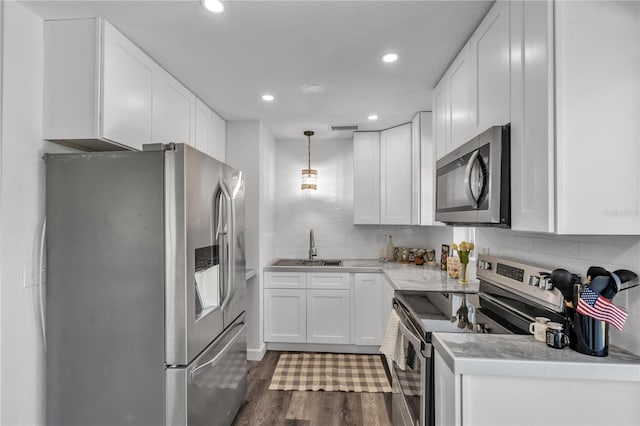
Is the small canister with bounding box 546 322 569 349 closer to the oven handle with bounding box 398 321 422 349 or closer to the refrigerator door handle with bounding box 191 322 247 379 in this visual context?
the oven handle with bounding box 398 321 422 349

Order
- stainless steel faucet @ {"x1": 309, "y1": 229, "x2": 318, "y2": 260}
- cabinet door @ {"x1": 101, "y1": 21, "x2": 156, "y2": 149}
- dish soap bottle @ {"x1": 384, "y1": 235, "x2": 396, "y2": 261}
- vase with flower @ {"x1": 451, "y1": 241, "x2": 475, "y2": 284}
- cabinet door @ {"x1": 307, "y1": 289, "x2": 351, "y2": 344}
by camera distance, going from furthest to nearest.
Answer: stainless steel faucet @ {"x1": 309, "y1": 229, "x2": 318, "y2": 260} → dish soap bottle @ {"x1": 384, "y1": 235, "x2": 396, "y2": 261} → cabinet door @ {"x1": 307, "y1": 289, "x2": 351, "y2": 344} → vase with flower @ {"x1": 451, "y1": 241, "x2": 475, "y2": 284} → cabinet door @ {"x1": 101, "y1": 21, "x2": 156, "y2": 149}

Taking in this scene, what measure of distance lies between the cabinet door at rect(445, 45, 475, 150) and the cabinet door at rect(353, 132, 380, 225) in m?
1.52

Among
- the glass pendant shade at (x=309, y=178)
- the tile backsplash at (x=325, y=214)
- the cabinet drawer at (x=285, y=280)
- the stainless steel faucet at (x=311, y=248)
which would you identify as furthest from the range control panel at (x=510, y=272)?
the stainless steel faucet at (x=311, y=248)

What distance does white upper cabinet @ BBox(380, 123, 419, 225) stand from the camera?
3.30 metres

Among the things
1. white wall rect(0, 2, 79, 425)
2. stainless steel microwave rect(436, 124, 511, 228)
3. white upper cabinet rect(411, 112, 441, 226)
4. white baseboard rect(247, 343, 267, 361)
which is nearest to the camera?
stainless steel microwave rect(436, 124, 511, 228)

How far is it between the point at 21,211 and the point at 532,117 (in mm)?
2205

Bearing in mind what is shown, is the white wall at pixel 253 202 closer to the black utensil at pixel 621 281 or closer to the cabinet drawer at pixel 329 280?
the cabinet drawer at pixel 329 280

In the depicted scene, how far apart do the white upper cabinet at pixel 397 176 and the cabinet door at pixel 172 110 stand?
198 centimetres

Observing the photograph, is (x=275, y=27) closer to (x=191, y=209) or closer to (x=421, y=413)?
(x=191, y=209)

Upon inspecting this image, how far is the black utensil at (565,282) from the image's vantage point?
3.80 feet

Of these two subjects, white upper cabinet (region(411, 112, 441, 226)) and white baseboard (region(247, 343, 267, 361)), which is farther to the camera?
white baseboard (region(247, 343, 267, 361))

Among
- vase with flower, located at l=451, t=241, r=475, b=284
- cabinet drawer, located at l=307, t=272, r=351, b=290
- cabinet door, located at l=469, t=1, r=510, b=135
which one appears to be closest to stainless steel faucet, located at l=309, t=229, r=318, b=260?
cabinet drawer, located at l=307, t=272, r=351, b=290

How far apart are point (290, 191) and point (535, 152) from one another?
3183 millimetres

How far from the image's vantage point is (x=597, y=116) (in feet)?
3.47
